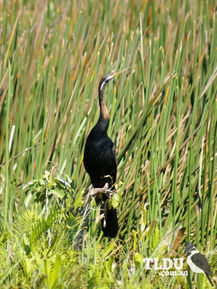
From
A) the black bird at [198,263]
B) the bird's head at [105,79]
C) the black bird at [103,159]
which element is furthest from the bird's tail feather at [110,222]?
the bird's head at [105,79]

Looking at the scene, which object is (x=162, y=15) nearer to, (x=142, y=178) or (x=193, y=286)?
(x=142, y=178)

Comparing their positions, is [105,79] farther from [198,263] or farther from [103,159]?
[198,263]

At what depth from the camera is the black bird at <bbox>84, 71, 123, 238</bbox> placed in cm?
247

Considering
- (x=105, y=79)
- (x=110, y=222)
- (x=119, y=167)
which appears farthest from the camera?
(x=119, y=167)

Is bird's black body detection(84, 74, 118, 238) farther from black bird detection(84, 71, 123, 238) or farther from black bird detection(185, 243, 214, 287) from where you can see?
black bird detection(185, 243, 214, 287)

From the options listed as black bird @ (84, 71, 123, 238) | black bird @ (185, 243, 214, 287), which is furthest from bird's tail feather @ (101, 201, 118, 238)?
black bird @ (185, 243, 214, 287)

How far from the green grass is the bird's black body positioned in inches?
2.8

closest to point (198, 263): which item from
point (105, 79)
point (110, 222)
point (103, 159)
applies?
point (110, 222)

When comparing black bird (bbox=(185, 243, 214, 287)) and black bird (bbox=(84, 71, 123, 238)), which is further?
black bird (bbox=(84, 71, 123, 238))

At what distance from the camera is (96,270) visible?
2.08 m

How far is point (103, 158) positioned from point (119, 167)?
22cm

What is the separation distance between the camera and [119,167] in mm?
2713

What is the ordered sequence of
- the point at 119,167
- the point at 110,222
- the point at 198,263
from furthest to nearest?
the point at 119,167 → the point at 110,222 → the point at 198,263

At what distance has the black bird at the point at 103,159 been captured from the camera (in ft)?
8.09
